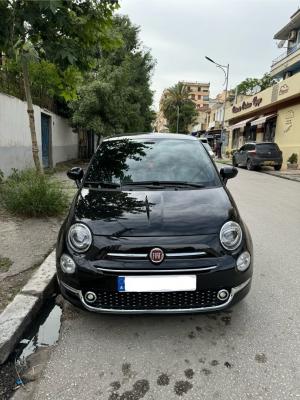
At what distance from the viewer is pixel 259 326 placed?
2.89 m

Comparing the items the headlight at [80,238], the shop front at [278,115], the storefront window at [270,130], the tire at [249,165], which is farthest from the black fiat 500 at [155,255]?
the storefront window at [270,130]

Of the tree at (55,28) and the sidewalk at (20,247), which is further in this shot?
the tree at (55,28)

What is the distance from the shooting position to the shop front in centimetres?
2173

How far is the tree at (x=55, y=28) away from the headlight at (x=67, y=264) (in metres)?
2.23

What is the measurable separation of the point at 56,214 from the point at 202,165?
131 inches

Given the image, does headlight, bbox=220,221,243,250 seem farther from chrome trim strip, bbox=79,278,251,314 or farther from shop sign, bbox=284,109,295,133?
shop sign, bbox=284,109,295,133

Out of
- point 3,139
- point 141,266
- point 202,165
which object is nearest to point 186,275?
point 141,266

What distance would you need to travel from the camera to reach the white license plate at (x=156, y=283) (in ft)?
8.21

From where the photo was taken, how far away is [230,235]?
2.71m

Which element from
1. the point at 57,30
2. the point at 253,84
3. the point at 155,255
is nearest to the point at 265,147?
the point at 57,30

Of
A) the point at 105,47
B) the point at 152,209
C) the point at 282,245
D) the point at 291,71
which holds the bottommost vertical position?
the point at 282,245

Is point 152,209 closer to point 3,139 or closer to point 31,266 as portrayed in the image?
point 31,266

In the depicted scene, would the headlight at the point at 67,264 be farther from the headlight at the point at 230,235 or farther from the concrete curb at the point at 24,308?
the headlight at the point at 230,235

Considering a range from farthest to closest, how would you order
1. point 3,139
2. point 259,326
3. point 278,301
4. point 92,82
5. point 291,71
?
point 291,71, point 92,82, point 3,139, point 278,301, point 259,326
